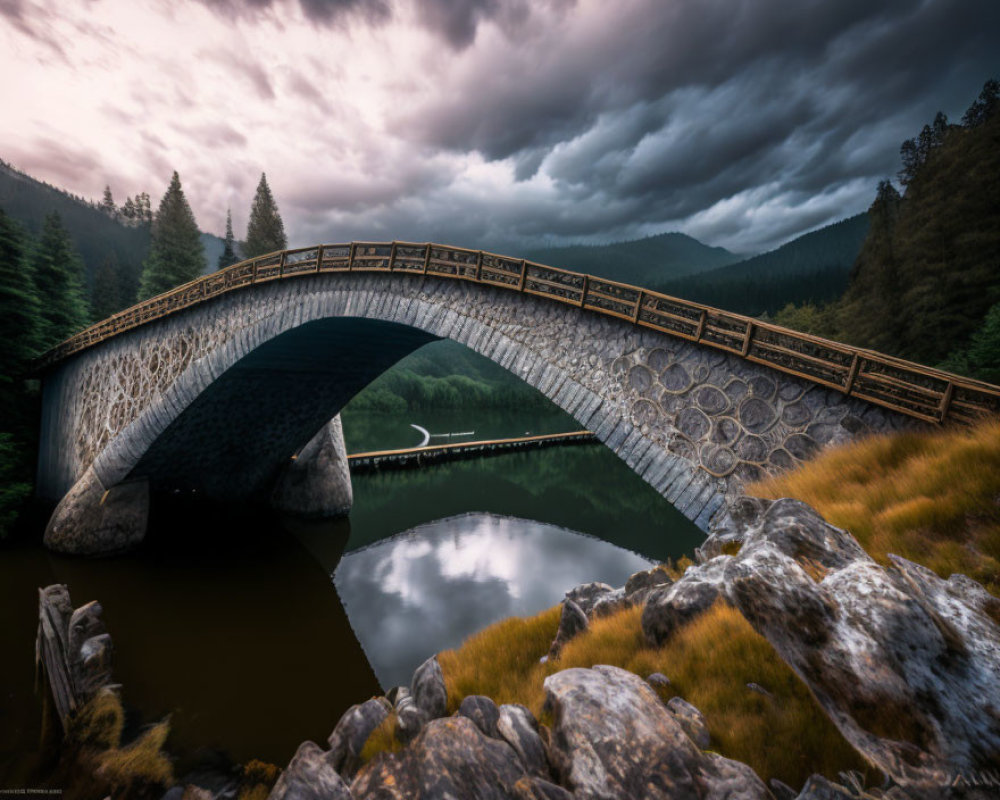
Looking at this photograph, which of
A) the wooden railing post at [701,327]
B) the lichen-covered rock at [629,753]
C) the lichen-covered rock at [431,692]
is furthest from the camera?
the wooden railing post at [701,327]

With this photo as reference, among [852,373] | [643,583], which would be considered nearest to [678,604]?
[643,583]

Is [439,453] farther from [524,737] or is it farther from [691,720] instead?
[691,720]

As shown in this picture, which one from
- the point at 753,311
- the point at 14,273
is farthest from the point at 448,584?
the point at 753,311

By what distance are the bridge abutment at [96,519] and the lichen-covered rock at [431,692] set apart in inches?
688

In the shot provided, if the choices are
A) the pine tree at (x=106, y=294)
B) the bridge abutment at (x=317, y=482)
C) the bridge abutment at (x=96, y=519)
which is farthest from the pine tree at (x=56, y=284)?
the bridge abutment at (x=317, y=482)

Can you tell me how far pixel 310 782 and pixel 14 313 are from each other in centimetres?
2938

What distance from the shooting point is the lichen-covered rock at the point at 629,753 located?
2438mm

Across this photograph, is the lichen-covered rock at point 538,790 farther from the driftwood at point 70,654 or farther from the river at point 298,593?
the driftwood at point 70,654

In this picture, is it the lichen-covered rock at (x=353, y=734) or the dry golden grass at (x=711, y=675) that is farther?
the lichen-covered rock at (x=353, y=734)

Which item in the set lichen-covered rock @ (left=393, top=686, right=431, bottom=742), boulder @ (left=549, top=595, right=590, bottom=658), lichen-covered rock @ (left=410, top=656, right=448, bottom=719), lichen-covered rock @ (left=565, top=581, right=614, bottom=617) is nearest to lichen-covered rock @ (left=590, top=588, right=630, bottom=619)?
boulder @ (left=549, top=595, right=590, bottom=658)

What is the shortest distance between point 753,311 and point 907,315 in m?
69.2

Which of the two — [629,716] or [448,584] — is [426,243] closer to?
[629,716]

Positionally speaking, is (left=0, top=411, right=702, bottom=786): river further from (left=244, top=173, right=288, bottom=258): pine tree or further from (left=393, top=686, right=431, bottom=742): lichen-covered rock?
(left=244, top=173, right=288, bottom=258): pine tree

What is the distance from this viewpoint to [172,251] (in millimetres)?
34688
